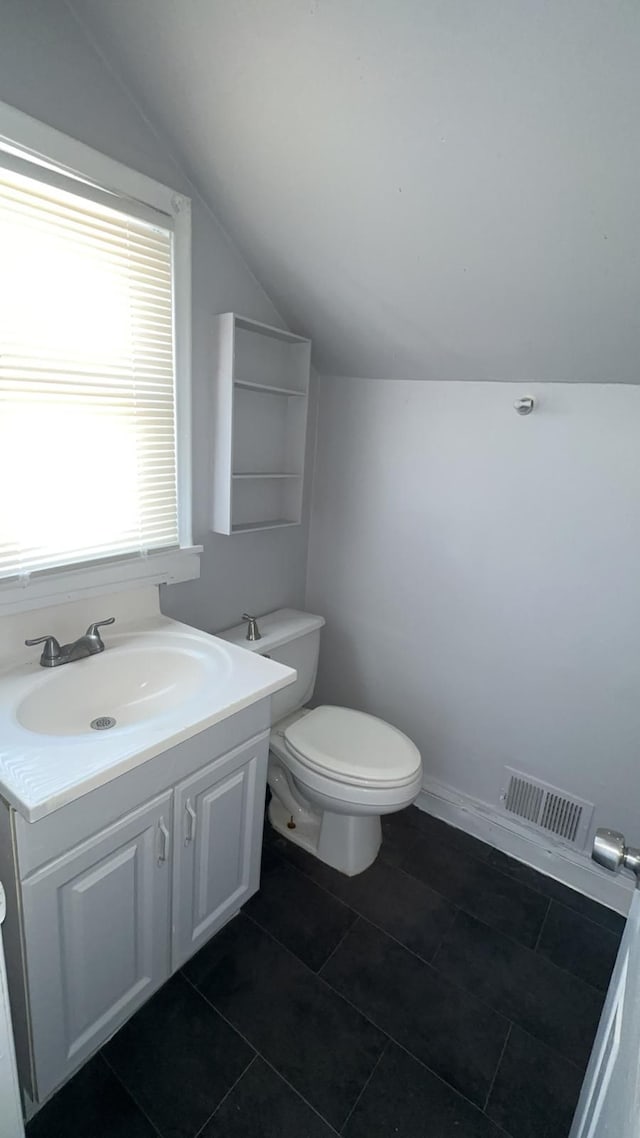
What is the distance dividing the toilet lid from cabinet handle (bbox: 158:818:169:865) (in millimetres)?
549

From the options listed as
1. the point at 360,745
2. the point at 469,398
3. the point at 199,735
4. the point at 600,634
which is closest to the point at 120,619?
the point at 199,735

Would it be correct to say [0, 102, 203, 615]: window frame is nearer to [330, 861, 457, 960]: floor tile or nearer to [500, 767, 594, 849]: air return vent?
[330, 861, 457, 960]: floor tile

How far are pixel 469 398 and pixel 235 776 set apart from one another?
140 cm

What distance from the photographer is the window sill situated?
128 cm

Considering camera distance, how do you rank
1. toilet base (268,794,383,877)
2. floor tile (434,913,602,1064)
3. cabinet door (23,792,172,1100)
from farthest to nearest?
toilet base (268,794,383,877) → floor tile (434,913,602,1064) → cabinet door (23,792,172,1100)

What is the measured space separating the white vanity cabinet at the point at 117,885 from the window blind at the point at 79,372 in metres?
0.62

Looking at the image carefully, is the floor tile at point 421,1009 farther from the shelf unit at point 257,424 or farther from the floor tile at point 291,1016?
the shelf unit at point 257,424

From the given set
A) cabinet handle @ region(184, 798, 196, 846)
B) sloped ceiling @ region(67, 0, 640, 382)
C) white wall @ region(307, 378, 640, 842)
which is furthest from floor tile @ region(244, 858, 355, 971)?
sloped ceiling @ region(67, 0, 640, 382)

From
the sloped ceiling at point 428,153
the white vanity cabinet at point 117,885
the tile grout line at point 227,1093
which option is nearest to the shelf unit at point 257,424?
the sloped ceiling at point 428,153

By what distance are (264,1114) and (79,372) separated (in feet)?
5.77

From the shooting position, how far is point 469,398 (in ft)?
5.84

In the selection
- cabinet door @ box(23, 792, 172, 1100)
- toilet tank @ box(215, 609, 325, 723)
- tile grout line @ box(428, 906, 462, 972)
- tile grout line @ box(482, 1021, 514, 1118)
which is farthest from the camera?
toilet tank @ box(215, 609, 325, 723)

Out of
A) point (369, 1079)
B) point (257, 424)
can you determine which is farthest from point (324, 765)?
point (257, 424)

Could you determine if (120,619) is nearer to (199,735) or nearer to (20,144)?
(199,735)
